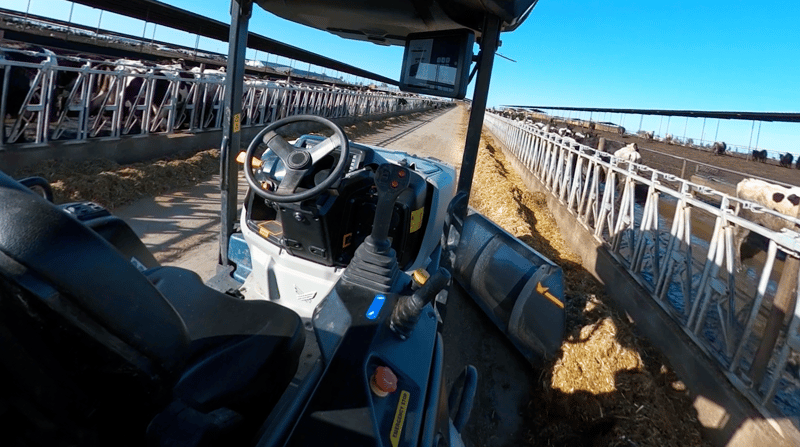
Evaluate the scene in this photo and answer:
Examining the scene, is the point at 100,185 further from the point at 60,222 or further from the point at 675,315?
the point at 675,315

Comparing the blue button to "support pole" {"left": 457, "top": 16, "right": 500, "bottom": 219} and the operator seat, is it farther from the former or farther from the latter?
"support pole" {"left": 457, "top": 16, "right": 500, "bottom": 219}

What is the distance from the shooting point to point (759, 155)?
1139 inches

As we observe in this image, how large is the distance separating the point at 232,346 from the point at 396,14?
2.22 m

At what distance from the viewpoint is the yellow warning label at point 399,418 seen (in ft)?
4.74

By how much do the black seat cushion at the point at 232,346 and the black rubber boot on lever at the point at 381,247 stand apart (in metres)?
0.36

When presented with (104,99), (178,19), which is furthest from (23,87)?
(178,19)

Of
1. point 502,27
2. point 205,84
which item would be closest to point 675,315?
point 502,27

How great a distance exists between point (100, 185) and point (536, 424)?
6.77 meters

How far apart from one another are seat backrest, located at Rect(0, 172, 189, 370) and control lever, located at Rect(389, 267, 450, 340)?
83cm

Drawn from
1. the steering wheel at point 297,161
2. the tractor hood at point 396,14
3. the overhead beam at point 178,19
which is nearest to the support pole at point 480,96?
the tractor hood at point 396,14

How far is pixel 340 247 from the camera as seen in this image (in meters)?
3.14

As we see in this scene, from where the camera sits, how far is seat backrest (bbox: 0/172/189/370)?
809 millimetres

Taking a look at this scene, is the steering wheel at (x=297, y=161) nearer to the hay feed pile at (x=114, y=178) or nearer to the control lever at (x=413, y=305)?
the control lever at (x=413, y=305)

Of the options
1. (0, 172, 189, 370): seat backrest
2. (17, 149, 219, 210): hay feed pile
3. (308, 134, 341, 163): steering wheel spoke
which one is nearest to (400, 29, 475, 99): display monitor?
(308, 134, 341, 163): steering wheel spoke
